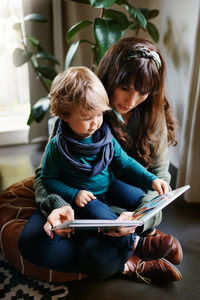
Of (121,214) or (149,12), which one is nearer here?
(121,214)

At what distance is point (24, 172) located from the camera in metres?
2.07

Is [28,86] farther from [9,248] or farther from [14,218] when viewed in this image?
[9,248]

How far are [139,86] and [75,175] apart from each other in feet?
1.38

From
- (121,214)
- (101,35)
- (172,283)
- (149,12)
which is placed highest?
(149,12)

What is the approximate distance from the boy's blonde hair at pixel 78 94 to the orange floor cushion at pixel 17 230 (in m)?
0.58

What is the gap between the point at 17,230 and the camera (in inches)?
48.4

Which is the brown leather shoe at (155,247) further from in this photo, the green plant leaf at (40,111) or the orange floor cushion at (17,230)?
the green plant leaf at (40,111)

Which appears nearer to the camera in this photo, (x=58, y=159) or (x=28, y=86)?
(x=58, y=159)


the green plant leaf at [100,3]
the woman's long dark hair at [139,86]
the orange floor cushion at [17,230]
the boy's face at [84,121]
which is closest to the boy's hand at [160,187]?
the woman's long dark hair at [139,86]

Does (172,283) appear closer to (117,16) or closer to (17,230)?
(17,230)

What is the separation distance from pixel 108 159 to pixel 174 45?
3.75 ft

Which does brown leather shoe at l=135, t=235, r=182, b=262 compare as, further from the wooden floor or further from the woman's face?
the woman's face

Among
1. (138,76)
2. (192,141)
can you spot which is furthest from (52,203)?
(192,141)

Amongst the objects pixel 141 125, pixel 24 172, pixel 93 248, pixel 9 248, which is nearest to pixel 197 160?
pixel 141 125
